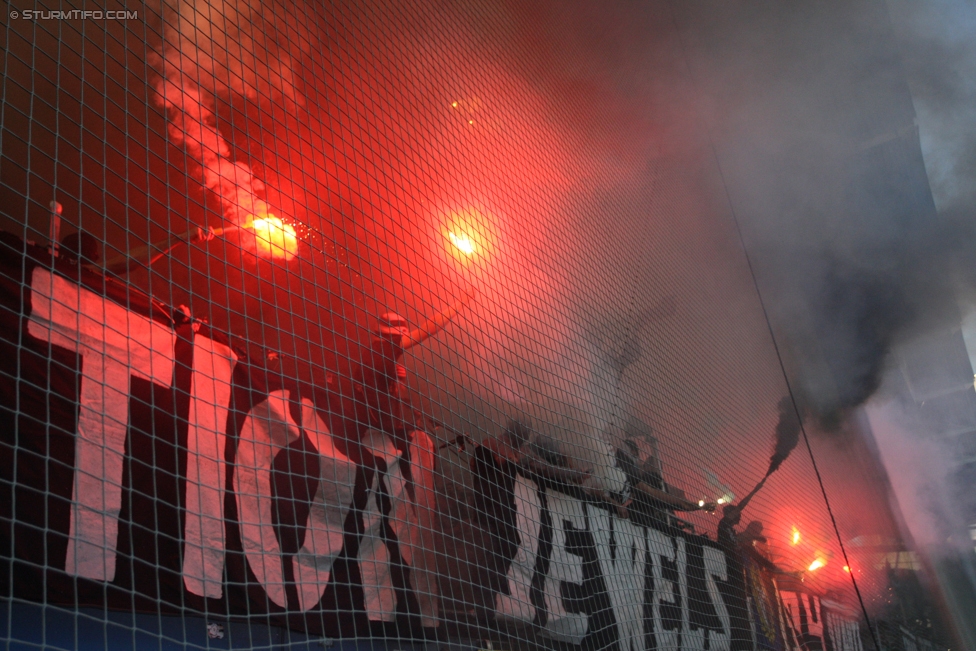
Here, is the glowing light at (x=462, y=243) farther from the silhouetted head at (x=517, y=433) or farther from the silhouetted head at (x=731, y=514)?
the silhouetted head at (x=731, y=514)

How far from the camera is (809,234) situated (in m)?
4.93

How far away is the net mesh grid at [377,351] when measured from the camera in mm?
1294

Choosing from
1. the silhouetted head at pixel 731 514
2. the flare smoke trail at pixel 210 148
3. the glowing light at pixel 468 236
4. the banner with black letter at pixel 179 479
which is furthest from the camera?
the silhouetted head at pixel 731 514

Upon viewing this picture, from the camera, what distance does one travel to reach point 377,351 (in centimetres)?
207

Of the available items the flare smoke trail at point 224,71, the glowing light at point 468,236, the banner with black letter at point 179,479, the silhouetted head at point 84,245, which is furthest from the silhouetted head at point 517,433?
the silhouetted head at point 84,245

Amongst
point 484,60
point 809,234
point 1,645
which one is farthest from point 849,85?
point 1,645

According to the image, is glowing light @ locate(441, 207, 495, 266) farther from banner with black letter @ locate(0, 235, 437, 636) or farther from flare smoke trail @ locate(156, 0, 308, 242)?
banner with black letter @ locate(0, 235, 437, 636)

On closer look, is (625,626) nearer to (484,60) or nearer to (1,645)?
(1,645)

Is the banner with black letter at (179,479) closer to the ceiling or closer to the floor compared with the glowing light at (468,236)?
closer to the floor

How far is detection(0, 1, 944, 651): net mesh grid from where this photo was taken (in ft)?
4.25

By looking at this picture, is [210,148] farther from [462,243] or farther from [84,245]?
[462,243]

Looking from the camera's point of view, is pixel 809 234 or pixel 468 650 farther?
pixel 809 234

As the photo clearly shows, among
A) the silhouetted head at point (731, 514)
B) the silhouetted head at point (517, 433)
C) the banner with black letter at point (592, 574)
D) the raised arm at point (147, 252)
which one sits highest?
the raised arm at point (147, 252)

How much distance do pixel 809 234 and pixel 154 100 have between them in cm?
455
